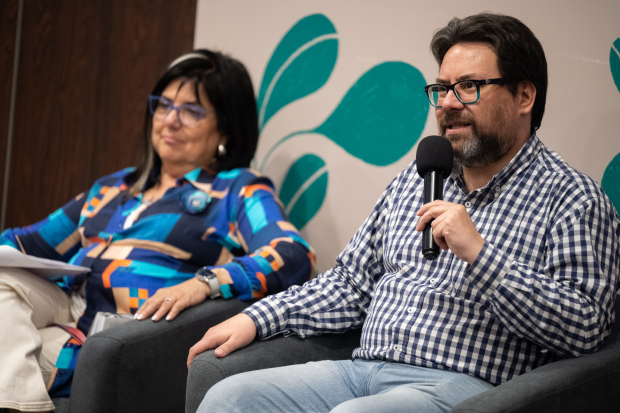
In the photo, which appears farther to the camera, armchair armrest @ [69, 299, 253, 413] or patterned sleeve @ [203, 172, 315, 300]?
patterned sleeve @ [203, 172, 315, 300]

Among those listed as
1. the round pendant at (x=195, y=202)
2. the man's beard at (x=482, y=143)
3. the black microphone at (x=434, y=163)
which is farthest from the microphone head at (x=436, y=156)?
the round pendant at (x=195, y=202)

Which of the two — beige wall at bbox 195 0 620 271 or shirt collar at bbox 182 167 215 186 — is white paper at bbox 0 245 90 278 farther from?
beige wall at bbox 195 0 620 271

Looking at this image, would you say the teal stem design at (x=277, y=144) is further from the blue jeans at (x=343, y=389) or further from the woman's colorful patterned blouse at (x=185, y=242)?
the blue jeans at (x=343, y=389)

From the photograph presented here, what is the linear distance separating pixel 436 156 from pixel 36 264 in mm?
1337

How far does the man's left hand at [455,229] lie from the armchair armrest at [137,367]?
32.9 inches

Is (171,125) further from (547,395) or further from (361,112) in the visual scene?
(547,395)

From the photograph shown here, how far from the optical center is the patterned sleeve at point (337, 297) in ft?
5.32

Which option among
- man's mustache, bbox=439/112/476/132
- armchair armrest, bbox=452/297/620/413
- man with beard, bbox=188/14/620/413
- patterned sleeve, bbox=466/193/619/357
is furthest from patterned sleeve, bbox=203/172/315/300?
armchair armrest, bbox=452/297/620/413

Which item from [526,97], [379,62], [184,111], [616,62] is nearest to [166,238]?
[184,111]

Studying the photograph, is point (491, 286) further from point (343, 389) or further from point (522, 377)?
point (343, 389)

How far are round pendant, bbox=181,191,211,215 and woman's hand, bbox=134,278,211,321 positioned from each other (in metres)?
0.40

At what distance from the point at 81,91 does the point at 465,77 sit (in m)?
2.58

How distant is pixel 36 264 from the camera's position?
76.7 inches

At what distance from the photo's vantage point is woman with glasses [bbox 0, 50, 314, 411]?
1.83 m
